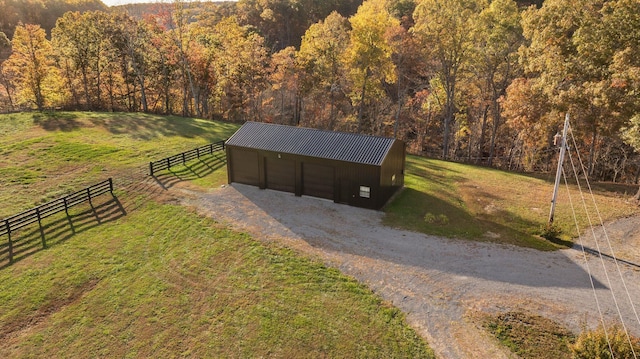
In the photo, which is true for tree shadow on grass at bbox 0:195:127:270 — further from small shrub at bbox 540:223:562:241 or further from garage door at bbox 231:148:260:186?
small shrub at bbox 540:223:562:241

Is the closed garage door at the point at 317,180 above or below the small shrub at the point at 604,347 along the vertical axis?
above

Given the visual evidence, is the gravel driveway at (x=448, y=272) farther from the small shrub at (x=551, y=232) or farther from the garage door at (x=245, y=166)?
the garage door at (x=245, y=166)

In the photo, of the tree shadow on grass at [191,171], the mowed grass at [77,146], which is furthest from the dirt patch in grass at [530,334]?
the mowed grass at [77,146]

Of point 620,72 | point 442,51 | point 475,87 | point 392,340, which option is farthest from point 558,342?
point 475,87

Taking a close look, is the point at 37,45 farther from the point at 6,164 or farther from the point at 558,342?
the point at 558,342

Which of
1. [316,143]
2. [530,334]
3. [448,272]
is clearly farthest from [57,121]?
[530,334]

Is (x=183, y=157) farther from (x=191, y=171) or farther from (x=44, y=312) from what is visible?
(x=44, y=312)

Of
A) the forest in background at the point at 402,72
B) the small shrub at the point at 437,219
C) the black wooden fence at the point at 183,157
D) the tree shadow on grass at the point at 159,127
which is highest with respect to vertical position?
the forest in background at the point at 402,72

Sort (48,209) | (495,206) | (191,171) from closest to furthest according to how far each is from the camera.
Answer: (48,209) < (495,206) < (191,171)
